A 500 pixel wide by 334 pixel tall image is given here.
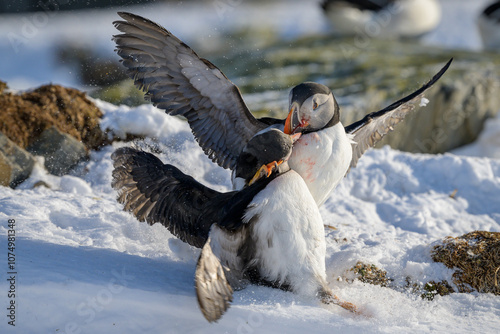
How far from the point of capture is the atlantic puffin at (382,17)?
14.0 meters

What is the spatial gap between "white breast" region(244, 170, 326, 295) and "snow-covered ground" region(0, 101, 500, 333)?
14cm

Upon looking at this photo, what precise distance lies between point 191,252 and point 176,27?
14.7m

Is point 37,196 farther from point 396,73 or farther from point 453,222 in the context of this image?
point 396,73

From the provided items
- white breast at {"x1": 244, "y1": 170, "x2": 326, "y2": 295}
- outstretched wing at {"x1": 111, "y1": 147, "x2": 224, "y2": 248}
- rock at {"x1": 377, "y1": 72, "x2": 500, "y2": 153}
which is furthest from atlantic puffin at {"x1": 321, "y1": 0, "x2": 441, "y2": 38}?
white breast at {"x1": 244, "y1": 170, "x2": 326, "y2": 295}

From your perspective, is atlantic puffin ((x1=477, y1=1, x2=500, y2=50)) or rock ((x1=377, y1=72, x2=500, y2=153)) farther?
atlantic puffin ((x1=477, y1=1, x2=500, y2=50))

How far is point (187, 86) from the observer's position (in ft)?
15.2

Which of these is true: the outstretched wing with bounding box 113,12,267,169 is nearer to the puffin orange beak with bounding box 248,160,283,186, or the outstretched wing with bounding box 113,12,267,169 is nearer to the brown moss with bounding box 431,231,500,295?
the puffin orange beak with bounding box 248,160,283,186

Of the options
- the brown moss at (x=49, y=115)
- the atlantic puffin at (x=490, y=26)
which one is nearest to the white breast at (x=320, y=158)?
the brown moss at (x=49, y=115)

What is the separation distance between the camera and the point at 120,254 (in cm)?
425

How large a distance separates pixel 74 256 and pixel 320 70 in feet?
28.1

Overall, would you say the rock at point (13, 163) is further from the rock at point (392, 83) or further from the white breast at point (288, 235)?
the rock at point (392, 83)

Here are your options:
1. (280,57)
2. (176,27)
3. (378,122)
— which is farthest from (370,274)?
(176,27)

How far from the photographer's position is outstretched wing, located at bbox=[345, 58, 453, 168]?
5289 millimetres

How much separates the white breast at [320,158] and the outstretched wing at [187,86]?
53 centimetres
